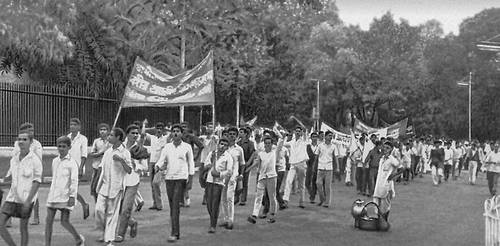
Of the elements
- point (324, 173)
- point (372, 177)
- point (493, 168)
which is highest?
point (324, 173)

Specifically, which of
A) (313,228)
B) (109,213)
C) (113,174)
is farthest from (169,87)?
(109,213)

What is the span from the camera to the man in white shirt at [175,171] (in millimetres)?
10484

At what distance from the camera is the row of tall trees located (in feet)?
88.0

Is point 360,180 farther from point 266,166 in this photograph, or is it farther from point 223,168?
point 223,168

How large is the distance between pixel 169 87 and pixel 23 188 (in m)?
6.33

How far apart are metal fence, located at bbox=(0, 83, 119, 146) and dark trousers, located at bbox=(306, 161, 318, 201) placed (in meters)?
9.50

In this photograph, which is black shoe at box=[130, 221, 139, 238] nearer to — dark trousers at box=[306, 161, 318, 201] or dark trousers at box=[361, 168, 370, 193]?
dark trousers at box=[306, 161, 318, 201]

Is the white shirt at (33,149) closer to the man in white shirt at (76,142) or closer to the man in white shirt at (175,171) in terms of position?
the man in white shirt at (76,142)

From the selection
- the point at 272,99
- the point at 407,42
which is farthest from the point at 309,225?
the point at 407,42

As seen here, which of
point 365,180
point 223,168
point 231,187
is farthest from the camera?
point 365,180

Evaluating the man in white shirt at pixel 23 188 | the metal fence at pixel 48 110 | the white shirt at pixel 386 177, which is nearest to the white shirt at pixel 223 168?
the white shirt at pixel 386 177

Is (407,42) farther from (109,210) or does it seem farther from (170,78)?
(109,210)

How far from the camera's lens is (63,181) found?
351 inches

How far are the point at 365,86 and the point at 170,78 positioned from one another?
1444 inches
